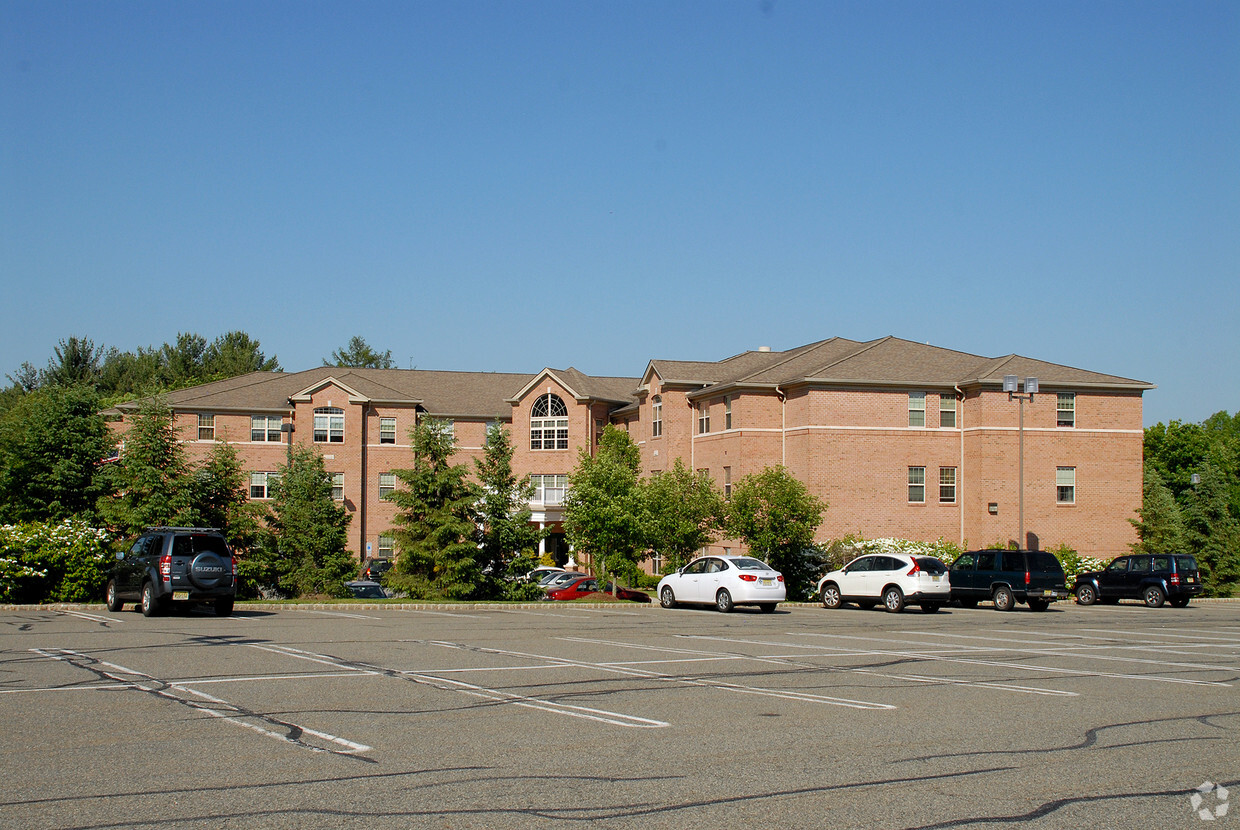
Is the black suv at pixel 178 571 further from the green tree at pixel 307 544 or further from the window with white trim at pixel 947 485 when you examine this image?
the window with white trim at pixel 947 485

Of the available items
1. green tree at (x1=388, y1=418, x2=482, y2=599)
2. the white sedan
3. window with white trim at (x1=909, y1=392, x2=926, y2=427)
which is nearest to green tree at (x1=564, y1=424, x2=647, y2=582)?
green tree at (x1=388, y1=418, x2=482, y2=599)

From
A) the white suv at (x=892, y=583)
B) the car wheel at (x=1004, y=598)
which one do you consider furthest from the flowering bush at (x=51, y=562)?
the car wheel at (x=1004, y=598)

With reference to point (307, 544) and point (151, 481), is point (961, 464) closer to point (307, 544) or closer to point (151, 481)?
point (307, 544)

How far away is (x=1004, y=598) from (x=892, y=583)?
4306 millimetres

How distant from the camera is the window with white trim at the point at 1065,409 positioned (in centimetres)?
4622

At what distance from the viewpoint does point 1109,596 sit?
36.6 meters

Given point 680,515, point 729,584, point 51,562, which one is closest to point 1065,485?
point 680,515

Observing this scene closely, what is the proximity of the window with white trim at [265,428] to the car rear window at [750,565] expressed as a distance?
39825 millimetres

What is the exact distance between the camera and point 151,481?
3162 centimetres

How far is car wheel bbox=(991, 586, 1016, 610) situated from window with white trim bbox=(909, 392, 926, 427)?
1454cm

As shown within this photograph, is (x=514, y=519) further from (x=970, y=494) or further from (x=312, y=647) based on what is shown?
(x=970, y=494)

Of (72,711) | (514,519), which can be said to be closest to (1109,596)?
(514,519)

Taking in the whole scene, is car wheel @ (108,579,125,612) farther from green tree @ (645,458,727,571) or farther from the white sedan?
green tree @ (645,458,727,571)

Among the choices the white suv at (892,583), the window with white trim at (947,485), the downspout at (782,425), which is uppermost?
the downspout at (782,425)
